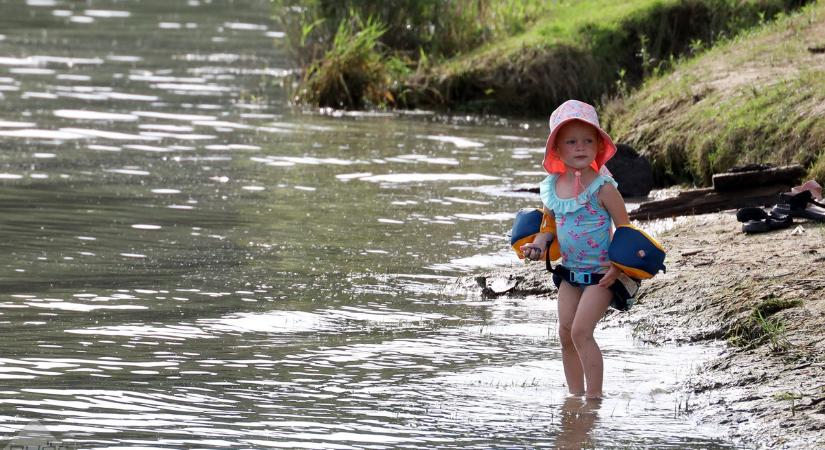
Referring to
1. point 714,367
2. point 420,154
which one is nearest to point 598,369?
point 714,367

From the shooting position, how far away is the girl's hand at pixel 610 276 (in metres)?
6.70

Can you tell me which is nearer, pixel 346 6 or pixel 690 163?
pixel 690 163

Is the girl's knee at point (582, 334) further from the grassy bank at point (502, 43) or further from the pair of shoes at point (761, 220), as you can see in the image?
the grassy bank at point (502, 43)

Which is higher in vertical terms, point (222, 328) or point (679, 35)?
point (679, 35)

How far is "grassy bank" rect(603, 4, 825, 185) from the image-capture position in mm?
11508

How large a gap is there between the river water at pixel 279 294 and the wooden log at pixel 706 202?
1199 millimetres

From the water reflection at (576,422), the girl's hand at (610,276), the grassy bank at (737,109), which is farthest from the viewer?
the grassy bank at (737,109)

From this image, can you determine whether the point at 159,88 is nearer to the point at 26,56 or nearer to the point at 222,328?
the point at 26,56

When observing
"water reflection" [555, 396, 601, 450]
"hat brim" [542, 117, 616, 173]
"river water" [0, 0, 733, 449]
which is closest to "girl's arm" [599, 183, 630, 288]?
"hat brim" [542, 117, 616, 173]

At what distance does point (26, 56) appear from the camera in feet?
77.9

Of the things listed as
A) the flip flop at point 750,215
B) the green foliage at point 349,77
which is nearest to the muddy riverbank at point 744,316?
the flip flop at point 750,215

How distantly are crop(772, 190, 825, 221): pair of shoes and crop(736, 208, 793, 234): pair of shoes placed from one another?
1.8 inches

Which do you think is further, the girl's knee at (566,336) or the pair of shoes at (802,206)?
the pair of shoes at (802,206)

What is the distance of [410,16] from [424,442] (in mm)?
15916
